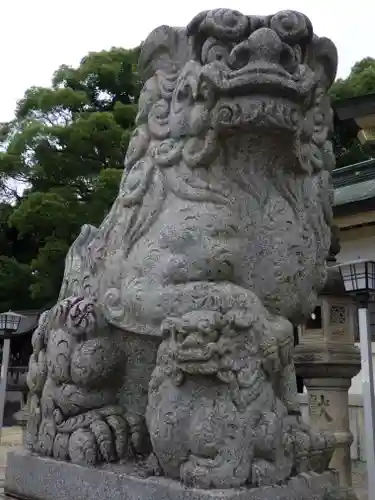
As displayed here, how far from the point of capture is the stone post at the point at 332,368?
444 centimetres

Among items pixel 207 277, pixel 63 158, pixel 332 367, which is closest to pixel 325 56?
pixel 207 277

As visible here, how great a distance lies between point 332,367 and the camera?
448cm

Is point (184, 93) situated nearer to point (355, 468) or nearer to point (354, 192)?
point (355, 468)

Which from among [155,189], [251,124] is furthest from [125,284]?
[251,124]

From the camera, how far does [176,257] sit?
89.3 inches

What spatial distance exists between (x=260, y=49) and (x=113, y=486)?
5.41 ft

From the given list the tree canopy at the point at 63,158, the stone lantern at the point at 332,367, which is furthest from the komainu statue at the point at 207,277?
the tree canopy at the point at 63,158

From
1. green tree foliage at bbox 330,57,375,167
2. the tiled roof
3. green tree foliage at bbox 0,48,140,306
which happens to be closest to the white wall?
the tiled roof

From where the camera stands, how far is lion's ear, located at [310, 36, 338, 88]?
2576 mm

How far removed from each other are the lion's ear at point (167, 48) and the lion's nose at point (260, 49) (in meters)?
0.39

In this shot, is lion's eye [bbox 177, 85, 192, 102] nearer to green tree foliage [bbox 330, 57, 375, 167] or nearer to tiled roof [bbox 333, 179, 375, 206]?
tiled roof [bbox 333, 179, 375, 206]

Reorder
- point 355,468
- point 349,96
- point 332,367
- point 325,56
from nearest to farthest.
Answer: point 325,56, point 332,367, point 355,468, point 349,96

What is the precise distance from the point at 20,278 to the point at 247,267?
12.5 meters

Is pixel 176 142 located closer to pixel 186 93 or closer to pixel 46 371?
pixel 186 93
